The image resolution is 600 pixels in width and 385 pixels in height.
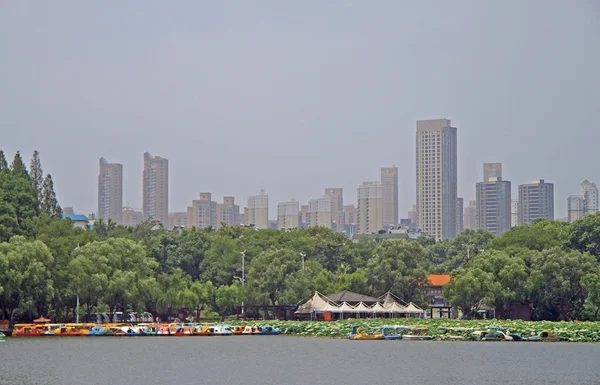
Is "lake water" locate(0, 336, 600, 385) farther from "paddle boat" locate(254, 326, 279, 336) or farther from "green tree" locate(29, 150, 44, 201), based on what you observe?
"green tree" locate(29, 150, 44, 201)

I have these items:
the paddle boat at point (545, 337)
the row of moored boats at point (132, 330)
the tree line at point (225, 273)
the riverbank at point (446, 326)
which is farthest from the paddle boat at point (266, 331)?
the paddle boat at point (545, 337)

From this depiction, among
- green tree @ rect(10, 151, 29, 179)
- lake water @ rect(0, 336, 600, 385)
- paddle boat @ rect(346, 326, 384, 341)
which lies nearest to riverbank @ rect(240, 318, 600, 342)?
paddle boat @ rect(346, 326, 384, 341)

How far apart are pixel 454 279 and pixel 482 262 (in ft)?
11.3

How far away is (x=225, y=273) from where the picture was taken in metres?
97.3

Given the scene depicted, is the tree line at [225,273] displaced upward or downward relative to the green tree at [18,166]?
downward

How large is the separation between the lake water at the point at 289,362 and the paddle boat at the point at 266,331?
6386mm

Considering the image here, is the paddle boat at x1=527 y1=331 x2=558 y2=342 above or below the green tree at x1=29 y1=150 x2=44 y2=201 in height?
below

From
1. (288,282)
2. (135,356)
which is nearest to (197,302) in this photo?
(288,282)

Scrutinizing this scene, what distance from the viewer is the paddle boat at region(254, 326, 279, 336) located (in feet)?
251

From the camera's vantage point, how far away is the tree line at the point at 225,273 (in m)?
74.9

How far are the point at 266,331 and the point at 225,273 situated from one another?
70.1ft

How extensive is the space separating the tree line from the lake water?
258 inches

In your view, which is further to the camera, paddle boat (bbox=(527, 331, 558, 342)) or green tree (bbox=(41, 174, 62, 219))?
green tree (bbox=(41, 174, 62, 219))

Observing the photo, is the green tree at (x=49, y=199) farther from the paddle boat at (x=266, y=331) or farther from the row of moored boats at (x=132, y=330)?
the paddle boat at (x=266, y=331)
